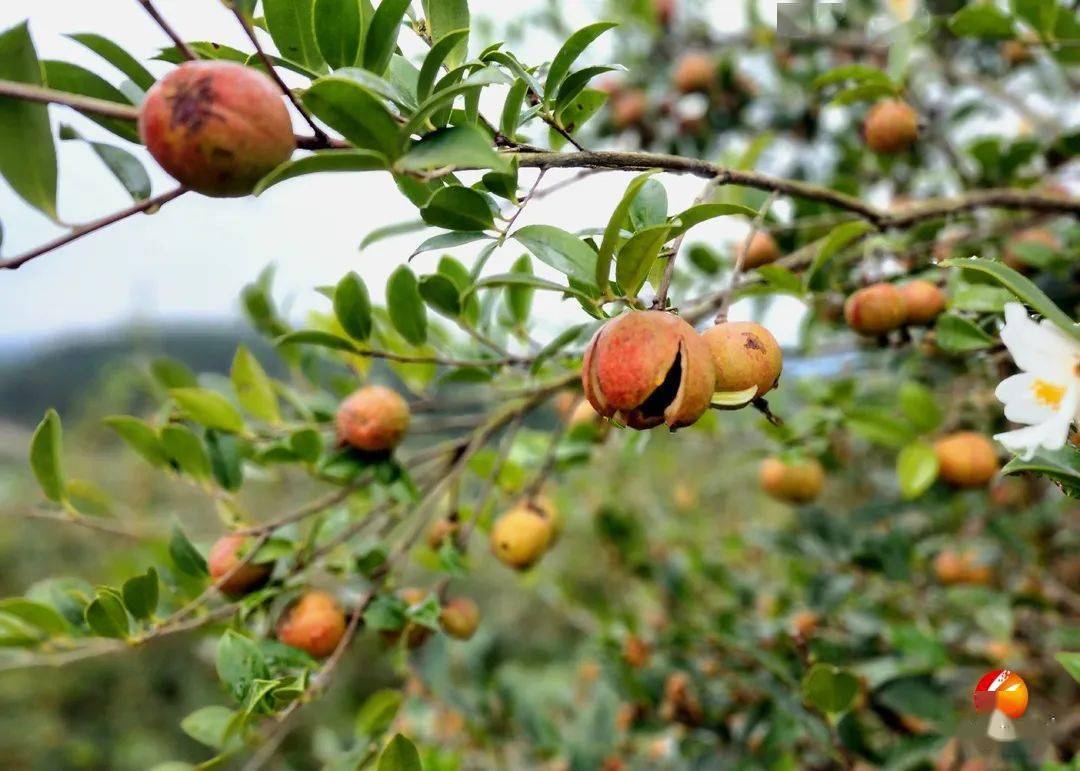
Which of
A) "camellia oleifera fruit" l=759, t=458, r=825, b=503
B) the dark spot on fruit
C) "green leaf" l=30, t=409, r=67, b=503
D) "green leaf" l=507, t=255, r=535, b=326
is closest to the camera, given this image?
the dark spot on fruit

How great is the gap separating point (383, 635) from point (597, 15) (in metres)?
1.72

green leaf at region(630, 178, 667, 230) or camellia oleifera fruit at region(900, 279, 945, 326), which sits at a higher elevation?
green leaf at region(630, 178, 667, 230)

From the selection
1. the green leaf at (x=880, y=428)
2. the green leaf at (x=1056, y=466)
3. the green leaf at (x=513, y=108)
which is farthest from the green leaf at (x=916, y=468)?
the green leaf at (x=513, y=108)

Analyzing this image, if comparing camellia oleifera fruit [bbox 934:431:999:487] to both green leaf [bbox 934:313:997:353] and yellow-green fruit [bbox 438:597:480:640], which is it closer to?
green leaf [bbox 934:313:997:353]

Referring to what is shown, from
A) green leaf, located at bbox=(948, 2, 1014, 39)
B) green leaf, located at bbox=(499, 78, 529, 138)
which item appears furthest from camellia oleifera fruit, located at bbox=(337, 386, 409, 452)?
green leaf, located at bbox=(948, 2, 1014, 39)

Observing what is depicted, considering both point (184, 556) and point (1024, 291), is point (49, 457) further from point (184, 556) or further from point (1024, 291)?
point (1024, 291)

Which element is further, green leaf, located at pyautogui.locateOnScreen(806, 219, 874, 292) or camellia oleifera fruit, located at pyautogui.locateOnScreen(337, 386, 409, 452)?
camellia oleifera fruit, located at pyautogui.locateOnScreen(337, 386, 409, 452)

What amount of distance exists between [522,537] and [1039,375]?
0.59m

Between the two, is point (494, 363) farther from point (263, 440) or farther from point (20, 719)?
point (20, 719)

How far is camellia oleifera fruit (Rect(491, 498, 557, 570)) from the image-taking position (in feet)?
3.05

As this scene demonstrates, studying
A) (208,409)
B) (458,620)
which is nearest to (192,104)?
(208,409)

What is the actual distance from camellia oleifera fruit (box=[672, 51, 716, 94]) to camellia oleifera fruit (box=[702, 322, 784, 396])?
1512 mm

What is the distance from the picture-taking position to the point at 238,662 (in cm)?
66

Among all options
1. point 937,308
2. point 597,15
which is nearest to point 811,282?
point 937,308
